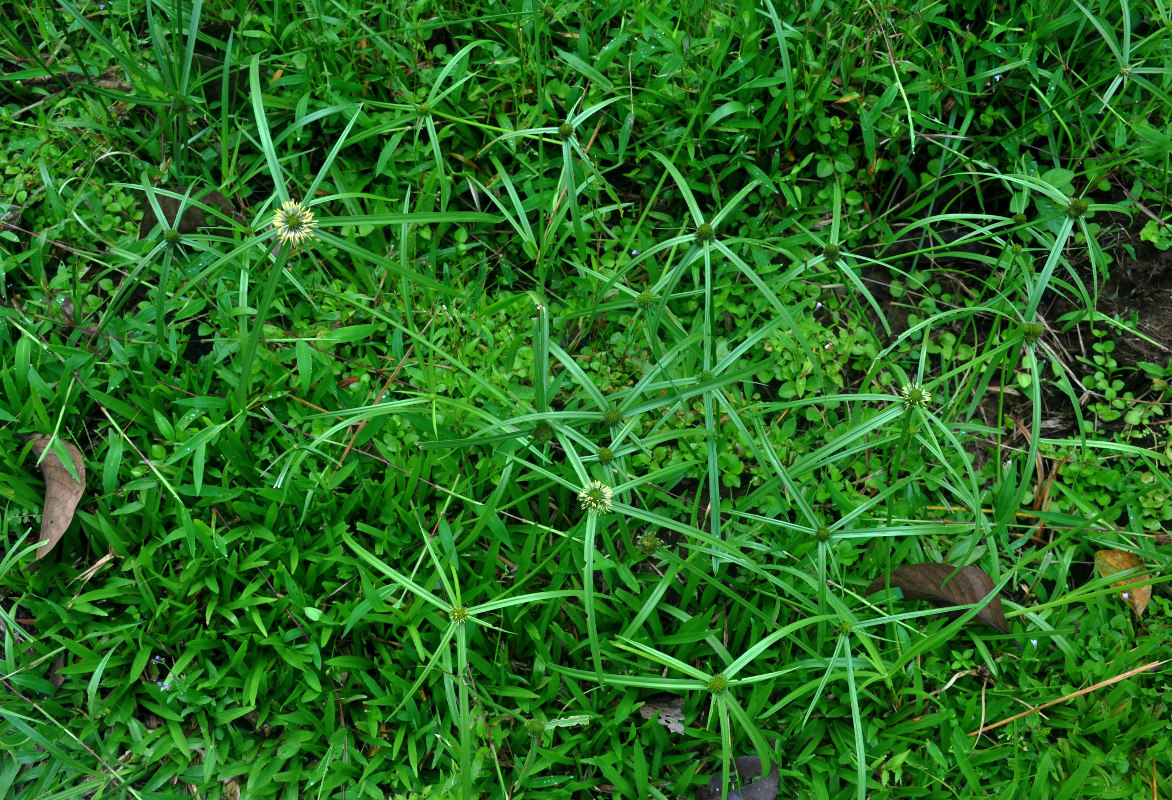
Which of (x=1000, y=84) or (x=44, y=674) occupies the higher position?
(x=1000, y=84)

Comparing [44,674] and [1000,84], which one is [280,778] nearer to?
[44,674]

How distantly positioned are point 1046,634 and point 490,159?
2015 millimetres

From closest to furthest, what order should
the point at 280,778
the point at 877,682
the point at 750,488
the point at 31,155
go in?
the point at 280,778
the point at 877,682
the point at 750,488
the point at 31,155

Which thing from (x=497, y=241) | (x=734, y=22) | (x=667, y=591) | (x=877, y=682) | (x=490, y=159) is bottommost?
(x=877, y=682)

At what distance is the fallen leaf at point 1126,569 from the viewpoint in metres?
2.13

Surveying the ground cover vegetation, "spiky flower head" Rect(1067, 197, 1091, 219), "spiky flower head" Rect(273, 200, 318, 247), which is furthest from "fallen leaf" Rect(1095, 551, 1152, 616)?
"spiky flower head" Rect(273, 200, 318, 247)

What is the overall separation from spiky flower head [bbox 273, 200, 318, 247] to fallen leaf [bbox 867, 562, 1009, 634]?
63.3 inches

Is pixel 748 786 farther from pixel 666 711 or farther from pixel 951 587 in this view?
pixel 951 587

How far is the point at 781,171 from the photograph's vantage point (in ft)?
8.30

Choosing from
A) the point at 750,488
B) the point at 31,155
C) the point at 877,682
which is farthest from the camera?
the point at 31,155

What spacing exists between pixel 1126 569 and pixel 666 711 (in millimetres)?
1297

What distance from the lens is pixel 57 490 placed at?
2055 mm

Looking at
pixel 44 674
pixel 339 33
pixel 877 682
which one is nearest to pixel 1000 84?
pixel 877 682

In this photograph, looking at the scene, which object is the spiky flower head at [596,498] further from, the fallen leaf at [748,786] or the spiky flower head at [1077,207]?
the spiky flower head at [1077,207]
